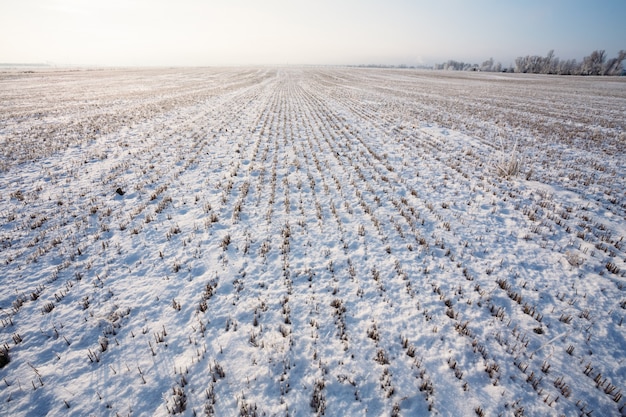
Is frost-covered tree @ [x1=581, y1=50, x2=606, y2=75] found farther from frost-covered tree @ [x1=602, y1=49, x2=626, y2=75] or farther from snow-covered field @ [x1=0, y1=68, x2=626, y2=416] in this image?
snow-covered field @ [x1=0, y1=68, x2=626, y2=416]

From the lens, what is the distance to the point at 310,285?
5.60 meters

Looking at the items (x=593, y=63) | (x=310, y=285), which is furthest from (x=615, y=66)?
(x=310, y=285)

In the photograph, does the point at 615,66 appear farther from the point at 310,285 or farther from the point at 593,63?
the point at 310,285

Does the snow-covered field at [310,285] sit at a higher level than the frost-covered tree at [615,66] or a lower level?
lower

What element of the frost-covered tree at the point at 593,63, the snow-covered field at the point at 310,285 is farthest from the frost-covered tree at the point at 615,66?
the snow-covered field at the point at 310,285

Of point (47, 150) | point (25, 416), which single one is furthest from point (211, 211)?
point (47, 150)

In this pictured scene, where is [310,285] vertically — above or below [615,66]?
below

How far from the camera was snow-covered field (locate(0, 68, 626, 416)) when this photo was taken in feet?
12.4

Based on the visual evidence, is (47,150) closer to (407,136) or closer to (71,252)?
(71,252)

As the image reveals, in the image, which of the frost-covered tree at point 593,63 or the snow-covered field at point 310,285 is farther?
the frost-covered tree at point 593,63

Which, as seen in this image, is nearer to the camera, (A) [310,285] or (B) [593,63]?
(A) [310,285]

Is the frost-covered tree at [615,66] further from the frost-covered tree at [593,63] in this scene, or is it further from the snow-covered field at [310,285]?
the snow-covered field at [310,285]

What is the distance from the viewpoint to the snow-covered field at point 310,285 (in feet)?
12.4

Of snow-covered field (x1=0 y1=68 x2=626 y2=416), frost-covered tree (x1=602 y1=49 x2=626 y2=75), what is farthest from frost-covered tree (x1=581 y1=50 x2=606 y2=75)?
snow-covered field (x1=0 y1=68 x2=626 y2=416)
